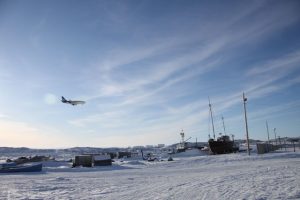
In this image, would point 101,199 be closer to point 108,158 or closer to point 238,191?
point 238,191

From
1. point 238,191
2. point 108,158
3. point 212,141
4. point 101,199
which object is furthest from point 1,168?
point 212,141

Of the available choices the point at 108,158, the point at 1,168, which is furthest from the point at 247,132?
the point at 1,168

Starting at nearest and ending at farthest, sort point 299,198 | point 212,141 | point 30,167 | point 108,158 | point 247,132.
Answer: point 299,198 < point 30,167 < point 247,132 < point 108,158 < point 212,141

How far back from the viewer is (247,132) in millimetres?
47125

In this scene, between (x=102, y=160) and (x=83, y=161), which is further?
(x=102, y=160)

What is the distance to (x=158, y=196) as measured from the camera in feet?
48.4

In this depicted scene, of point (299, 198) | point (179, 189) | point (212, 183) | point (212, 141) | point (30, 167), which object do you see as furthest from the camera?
point (212, 141)

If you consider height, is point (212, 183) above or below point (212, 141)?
below

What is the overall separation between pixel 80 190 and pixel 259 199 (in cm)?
945

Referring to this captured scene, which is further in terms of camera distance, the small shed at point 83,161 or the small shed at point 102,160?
the small shed at point 102,160

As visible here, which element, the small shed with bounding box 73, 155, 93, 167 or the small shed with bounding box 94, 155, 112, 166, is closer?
the small shed with bounding box 73, 155, 93, 167

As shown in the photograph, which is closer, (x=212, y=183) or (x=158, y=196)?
(x=158, y=196)

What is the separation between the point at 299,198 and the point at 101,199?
7.62m

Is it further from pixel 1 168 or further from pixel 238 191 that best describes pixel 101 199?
pixel 1 168
